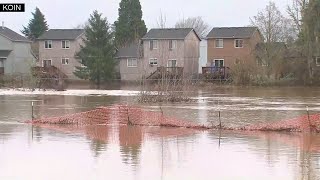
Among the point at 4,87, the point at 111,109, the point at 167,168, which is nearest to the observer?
the point at 167,168

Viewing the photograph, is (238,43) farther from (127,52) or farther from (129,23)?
(129,23)

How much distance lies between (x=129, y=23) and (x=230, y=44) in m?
26.4

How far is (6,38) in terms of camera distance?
247 feet

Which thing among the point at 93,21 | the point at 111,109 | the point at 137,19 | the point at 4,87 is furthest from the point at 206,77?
the point at 111,109

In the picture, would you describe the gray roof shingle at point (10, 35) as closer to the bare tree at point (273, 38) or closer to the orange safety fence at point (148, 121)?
the bare tree at point (273, 38)

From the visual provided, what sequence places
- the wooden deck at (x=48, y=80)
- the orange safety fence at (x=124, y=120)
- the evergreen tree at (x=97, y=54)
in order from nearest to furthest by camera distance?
the orange safety fence at (x=124, y=120), the wooden deck at (x=48, y=80), the evergreen tree at (x=97, y=54)

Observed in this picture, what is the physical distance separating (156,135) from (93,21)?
176 feet

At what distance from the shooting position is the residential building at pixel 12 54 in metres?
75.1

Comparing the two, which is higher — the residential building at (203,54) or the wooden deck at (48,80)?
the residential building at (203,54)

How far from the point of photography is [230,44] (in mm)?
72188

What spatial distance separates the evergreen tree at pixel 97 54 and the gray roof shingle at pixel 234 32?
13.5 m

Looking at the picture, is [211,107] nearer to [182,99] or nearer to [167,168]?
[182,99]

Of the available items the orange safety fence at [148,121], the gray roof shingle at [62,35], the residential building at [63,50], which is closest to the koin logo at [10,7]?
the orange safety fence at [148,121]

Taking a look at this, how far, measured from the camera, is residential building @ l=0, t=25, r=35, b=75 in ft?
246
